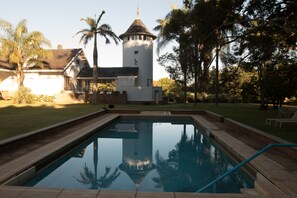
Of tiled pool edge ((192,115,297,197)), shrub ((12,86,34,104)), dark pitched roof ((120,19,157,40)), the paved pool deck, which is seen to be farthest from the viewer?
dark pitched roof ((120,19,157,40))

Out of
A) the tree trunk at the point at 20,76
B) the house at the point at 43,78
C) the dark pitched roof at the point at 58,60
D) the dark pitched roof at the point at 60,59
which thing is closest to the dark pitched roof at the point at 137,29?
the dark pitched roof at the point at 58,60

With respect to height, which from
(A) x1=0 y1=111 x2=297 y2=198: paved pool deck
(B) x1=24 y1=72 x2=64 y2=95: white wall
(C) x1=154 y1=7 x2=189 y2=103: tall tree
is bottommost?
(A) x1=0 y1=111 x2=297 y2=198: paved pool deck

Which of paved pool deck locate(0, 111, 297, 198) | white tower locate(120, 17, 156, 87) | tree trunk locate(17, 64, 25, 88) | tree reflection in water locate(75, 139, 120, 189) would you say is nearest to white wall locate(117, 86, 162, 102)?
white tower locate(120, 17, 156, 87)

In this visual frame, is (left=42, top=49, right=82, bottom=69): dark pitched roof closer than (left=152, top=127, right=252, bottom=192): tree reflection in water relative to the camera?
No

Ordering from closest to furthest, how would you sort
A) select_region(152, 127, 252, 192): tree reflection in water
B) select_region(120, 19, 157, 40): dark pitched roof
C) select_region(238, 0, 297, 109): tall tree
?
select_region(152, 127, 252, 192): tree reflection in water
select_region(238, 0, 297, 109): tall tree
select_region(120, 19, 157, 40): dark pitched roof

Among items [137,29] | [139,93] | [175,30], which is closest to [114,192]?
[139,93]

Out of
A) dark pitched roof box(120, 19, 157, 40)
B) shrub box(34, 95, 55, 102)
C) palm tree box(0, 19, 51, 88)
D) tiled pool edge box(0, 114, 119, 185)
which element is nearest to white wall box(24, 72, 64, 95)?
palm tree box(0, 19, 51, 88)

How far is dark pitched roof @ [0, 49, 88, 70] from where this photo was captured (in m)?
33.8

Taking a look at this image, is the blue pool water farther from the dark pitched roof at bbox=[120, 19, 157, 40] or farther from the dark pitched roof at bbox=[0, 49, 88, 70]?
the dark pitched roof at bbox=[120, 19, 157, 40]

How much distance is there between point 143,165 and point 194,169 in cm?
175

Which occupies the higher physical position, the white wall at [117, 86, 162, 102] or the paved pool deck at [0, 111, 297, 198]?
the white wall at [117, 86, 162, 102]

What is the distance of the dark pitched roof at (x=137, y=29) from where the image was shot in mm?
38562

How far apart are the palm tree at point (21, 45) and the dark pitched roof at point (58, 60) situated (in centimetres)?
202

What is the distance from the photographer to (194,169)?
8188 mm
